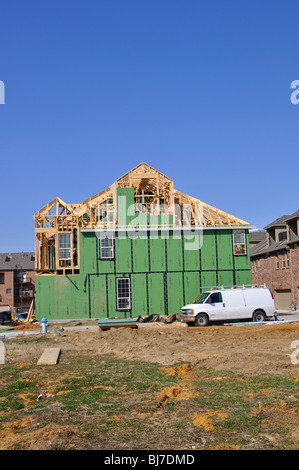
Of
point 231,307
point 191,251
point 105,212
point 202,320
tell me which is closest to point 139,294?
point 191,251

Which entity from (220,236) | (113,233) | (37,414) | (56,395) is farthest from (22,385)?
(220,236)

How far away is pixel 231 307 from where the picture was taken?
23.1 metres

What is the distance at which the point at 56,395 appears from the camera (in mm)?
9070

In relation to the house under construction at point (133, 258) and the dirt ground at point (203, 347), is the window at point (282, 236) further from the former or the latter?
the dirt ground at point (203, 347)

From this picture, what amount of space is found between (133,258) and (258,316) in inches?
403

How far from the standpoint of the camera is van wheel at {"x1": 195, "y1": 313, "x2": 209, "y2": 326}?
22.9m

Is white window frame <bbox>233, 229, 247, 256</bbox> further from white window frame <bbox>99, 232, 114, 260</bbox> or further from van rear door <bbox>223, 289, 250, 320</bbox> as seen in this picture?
white window frame <bbox>99, 232, 114, 260</bbox>

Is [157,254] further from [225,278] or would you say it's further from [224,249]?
[225,278]

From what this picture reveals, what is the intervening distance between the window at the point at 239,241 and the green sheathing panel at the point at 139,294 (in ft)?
22.7

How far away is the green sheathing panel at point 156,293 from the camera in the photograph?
3003 cm
